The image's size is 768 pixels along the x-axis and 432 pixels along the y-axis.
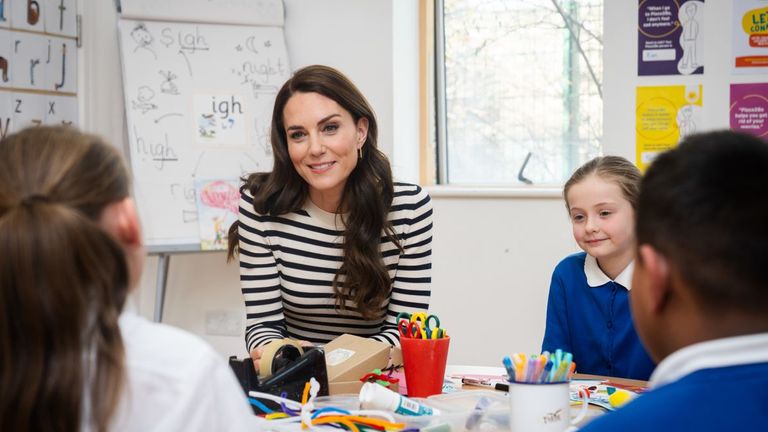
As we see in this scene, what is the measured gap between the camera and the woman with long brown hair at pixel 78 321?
0.82m

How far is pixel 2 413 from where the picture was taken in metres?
0.83

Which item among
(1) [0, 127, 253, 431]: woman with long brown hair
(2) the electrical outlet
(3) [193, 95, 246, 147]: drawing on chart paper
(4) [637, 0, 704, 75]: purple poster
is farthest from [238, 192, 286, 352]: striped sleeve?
(2) the electrical outlet

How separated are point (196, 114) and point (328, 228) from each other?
5.20 ft

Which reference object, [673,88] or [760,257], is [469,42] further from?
[760,257]

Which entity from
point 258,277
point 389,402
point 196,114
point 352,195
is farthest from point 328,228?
point 196,114

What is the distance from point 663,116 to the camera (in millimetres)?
3012

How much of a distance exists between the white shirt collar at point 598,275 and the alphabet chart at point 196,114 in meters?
1.84

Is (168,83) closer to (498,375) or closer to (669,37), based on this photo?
(669,37)

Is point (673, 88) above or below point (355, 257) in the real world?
above

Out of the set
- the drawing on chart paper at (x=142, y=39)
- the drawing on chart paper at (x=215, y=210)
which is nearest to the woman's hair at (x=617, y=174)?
the drawing on chart paper at (x=215, y=210)

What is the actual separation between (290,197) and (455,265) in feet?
4.90

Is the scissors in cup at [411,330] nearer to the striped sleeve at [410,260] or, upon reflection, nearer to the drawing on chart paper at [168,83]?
the striped sleeve at [410,260]

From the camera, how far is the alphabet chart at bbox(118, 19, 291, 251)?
346cm

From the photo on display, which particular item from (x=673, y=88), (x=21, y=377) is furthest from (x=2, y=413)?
(x=673, y=88)
